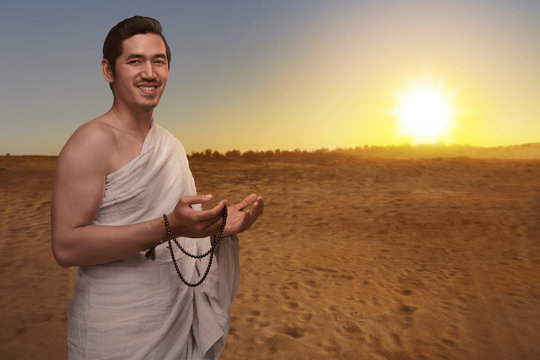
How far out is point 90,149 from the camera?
1.27m

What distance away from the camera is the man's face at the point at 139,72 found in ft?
4.65

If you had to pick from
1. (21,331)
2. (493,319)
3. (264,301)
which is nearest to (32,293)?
(21,331)

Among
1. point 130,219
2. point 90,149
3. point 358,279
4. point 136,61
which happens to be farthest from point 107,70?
point 358,279

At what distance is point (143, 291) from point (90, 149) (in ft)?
1.69

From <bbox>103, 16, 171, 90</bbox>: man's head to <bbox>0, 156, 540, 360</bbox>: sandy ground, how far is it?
364 centimetres

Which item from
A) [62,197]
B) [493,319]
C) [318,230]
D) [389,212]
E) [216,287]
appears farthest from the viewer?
[389,212]

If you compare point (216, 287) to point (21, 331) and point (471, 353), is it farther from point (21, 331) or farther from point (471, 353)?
point (21, 331)

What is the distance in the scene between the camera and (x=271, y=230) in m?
10.1

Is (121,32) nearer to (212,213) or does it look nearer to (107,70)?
(107,70)

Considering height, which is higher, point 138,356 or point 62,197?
point 62,197

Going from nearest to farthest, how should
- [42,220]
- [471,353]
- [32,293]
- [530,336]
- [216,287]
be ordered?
[216,287] → [471,353] → [530,336] → [32,293] → [42,220]

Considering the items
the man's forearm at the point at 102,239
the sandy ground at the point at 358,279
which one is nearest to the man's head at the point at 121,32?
the man's forearm at the point at 102,239

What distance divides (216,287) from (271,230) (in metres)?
8.40

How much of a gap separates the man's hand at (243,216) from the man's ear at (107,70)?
65 cm
